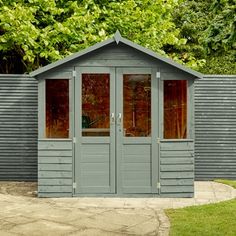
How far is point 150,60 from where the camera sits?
8.35m

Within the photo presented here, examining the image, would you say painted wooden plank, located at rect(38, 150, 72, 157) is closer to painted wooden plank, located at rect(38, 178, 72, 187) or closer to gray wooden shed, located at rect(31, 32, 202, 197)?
gray wooden shed, located at rect(31, 32, 202, 197)

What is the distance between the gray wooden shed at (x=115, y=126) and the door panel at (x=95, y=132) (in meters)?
0.02

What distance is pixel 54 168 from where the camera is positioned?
27.5 ft

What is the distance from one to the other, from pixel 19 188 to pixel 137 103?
2.74m

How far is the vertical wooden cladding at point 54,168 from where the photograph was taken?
8.34m

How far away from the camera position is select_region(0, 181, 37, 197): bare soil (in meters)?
8.75

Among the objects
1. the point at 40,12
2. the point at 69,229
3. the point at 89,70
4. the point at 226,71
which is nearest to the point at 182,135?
the point at 89,70

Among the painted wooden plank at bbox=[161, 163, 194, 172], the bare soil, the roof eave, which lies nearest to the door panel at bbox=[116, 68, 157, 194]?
the painted wooden plank at bbox=[161, 163, 194, 172]

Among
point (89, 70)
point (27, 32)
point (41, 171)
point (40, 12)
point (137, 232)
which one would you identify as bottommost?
point (137, 232)

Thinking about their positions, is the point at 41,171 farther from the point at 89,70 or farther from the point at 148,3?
the point at 148,3

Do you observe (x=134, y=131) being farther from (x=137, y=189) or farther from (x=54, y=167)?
(x=54, y=167)

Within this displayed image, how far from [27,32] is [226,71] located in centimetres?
1093

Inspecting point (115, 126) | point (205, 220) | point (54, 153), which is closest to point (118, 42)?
point (115, 126)

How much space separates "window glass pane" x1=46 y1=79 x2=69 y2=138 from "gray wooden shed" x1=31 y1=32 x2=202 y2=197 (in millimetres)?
16
